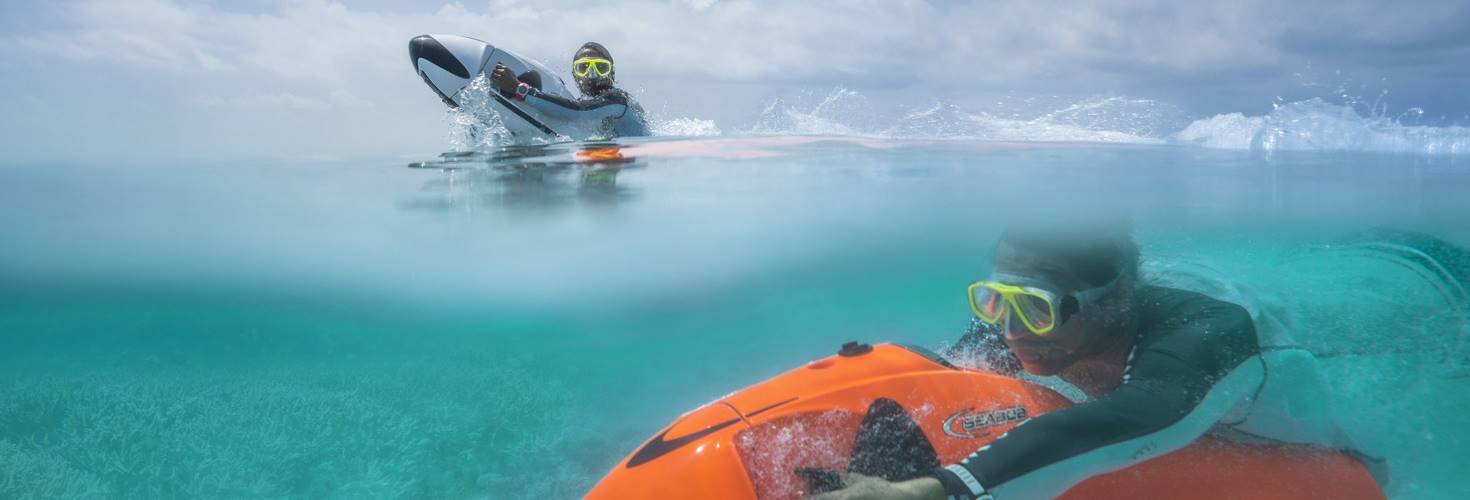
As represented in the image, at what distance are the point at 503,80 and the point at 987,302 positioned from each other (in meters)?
7.02

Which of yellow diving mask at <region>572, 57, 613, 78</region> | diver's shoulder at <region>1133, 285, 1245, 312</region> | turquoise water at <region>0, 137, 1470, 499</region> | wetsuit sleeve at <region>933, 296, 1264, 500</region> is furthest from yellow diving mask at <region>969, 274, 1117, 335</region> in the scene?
yellow diving mask at <region>572, 57, 613, 78</region>

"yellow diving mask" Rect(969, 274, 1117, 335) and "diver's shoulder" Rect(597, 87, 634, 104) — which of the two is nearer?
"yellow diving mask" Rect(969, 274, 1117, 335)

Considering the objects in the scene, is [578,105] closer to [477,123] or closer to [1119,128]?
[477,123]

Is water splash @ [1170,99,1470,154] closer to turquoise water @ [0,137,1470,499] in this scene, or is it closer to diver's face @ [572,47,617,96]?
turquoise water @ [0,137,1470,499]

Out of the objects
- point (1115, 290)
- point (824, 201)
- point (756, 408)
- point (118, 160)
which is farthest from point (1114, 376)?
point (118, 160)

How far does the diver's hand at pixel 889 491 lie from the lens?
2.23 meters

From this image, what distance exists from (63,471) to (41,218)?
363cm

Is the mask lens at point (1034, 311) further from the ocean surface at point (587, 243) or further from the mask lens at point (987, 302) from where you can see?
the ocean surface at point (587, 243)

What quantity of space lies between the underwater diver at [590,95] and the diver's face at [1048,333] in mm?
6945

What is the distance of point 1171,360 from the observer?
2.56m

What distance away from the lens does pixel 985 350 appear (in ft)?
12.2

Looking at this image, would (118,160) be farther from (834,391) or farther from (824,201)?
(834,391)

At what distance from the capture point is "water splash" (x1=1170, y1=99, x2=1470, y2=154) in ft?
29.9

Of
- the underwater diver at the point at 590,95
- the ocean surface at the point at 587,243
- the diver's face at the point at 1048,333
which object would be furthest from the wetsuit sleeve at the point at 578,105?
the diver's face at the point at 1048,333
